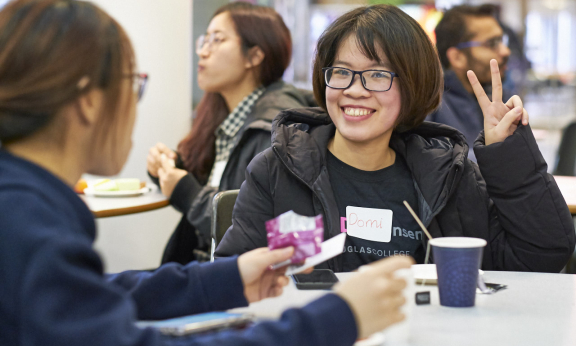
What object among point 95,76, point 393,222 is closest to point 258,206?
point 393,222

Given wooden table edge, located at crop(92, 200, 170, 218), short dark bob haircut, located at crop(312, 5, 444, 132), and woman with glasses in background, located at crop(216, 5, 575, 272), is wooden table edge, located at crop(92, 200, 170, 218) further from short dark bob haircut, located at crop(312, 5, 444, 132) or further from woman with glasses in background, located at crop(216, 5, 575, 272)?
short dark bob haircut, located at crop(312, 5, 444, 132)

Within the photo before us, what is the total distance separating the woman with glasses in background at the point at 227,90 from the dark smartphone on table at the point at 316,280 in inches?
61.5

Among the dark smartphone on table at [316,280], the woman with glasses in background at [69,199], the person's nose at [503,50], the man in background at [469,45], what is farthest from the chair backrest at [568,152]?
the woman with glasses in background at [69,199]

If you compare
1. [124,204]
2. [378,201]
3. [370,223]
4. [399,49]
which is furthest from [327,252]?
[124,204]

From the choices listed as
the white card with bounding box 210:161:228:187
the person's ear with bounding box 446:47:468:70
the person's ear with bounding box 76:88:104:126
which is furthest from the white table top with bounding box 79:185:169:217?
the person's ear with bounding box 446:47:468:70

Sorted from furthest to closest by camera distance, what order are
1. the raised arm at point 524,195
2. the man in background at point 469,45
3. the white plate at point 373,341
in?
the man in background at point 469,45, the raised arm at point 524,195, the white plate at point 373,341

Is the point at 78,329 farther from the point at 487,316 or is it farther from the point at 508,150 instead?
the point at 508,150

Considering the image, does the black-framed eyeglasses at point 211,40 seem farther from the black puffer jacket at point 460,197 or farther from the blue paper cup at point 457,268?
the blue paper cup at point 457,268

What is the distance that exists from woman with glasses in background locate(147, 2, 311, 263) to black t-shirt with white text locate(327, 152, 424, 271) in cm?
115

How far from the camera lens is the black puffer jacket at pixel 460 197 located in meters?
1.68

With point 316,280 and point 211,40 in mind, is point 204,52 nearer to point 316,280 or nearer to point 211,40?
point 211,40

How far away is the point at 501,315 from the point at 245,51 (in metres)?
2.33

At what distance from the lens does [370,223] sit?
1725mm

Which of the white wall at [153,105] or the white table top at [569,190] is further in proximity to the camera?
the white wall at [153,105]
